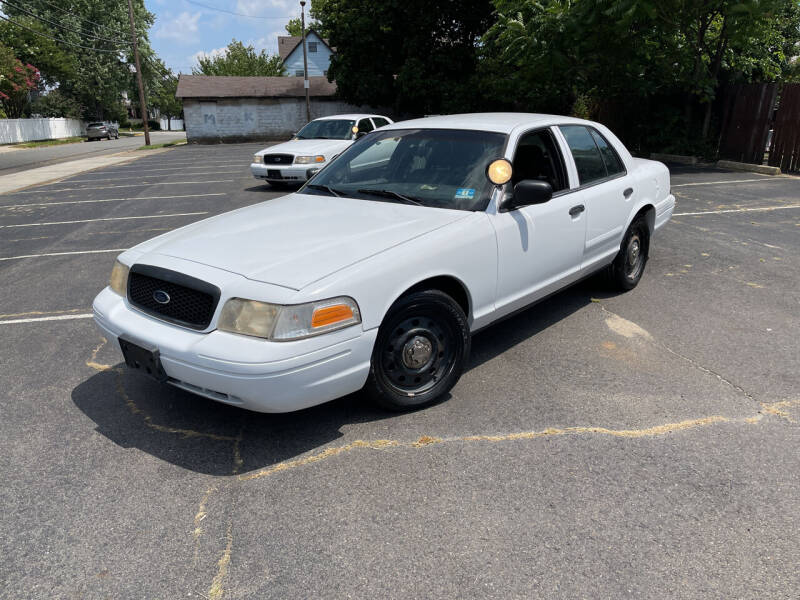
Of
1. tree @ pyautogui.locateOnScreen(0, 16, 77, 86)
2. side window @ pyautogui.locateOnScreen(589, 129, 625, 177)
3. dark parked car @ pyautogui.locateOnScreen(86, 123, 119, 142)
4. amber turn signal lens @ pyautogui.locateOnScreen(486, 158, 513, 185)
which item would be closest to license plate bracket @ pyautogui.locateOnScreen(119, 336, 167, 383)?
amber turn signal lens @ pyautogui.locateOnScreen(486, 158, 513, 185)

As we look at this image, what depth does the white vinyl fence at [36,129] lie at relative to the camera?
135ft

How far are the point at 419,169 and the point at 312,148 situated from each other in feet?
30.3

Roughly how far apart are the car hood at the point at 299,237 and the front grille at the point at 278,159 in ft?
29.0

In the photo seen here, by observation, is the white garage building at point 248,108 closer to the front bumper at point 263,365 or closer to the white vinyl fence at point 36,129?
the white vinyl fence at point 36,129

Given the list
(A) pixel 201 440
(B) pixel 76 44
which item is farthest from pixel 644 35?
(B) pixel 76 44

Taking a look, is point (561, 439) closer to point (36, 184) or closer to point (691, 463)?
point (691, 463)

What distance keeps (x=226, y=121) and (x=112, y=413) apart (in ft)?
129

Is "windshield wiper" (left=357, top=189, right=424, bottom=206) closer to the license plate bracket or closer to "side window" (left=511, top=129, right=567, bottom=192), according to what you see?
"side window" (left=511, top=129, right=567, bottom=192)

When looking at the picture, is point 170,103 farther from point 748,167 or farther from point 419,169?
point 419,169

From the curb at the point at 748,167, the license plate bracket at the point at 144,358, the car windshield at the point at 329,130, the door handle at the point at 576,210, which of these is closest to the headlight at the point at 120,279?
the license plate bracket at the point at 144,358

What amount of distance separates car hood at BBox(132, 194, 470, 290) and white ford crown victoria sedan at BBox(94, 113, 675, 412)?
13mm

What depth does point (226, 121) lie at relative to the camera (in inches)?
1553

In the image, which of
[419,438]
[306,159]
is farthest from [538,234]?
[306,159]

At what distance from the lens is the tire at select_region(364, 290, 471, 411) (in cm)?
321
